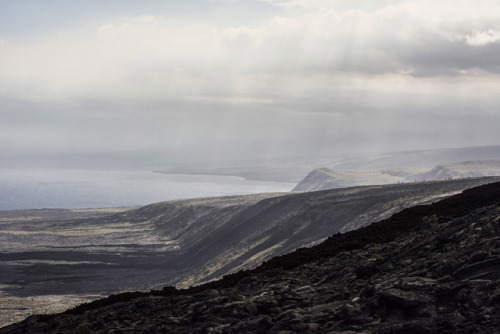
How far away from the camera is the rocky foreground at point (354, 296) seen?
15086 millimetres

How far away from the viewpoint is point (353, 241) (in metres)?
29.8

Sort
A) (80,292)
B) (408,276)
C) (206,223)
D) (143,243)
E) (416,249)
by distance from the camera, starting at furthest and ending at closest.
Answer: (206,223)
(143,243)
(80,292)
(416,249)
(408,276)

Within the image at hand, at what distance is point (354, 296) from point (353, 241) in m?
12.0

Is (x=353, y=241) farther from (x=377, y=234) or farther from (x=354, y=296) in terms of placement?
(x=354, y=296)

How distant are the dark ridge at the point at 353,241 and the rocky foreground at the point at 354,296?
0.14 metres

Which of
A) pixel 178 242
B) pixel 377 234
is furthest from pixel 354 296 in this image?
pixel 178 242

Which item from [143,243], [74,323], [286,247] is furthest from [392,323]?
[143,243]

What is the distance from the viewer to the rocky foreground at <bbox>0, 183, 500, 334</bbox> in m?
15.1

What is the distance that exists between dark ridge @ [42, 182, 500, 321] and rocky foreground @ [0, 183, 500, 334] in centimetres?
14

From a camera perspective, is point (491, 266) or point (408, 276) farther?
point (408, 276)

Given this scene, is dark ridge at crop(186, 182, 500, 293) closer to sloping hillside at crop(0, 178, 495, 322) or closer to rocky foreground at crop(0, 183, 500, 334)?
rocky foreground at crop(0, 183, 500, 334)

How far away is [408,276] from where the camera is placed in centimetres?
1800

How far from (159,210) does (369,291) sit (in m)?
176

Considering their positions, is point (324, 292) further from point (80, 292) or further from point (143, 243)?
point (143, 243)
